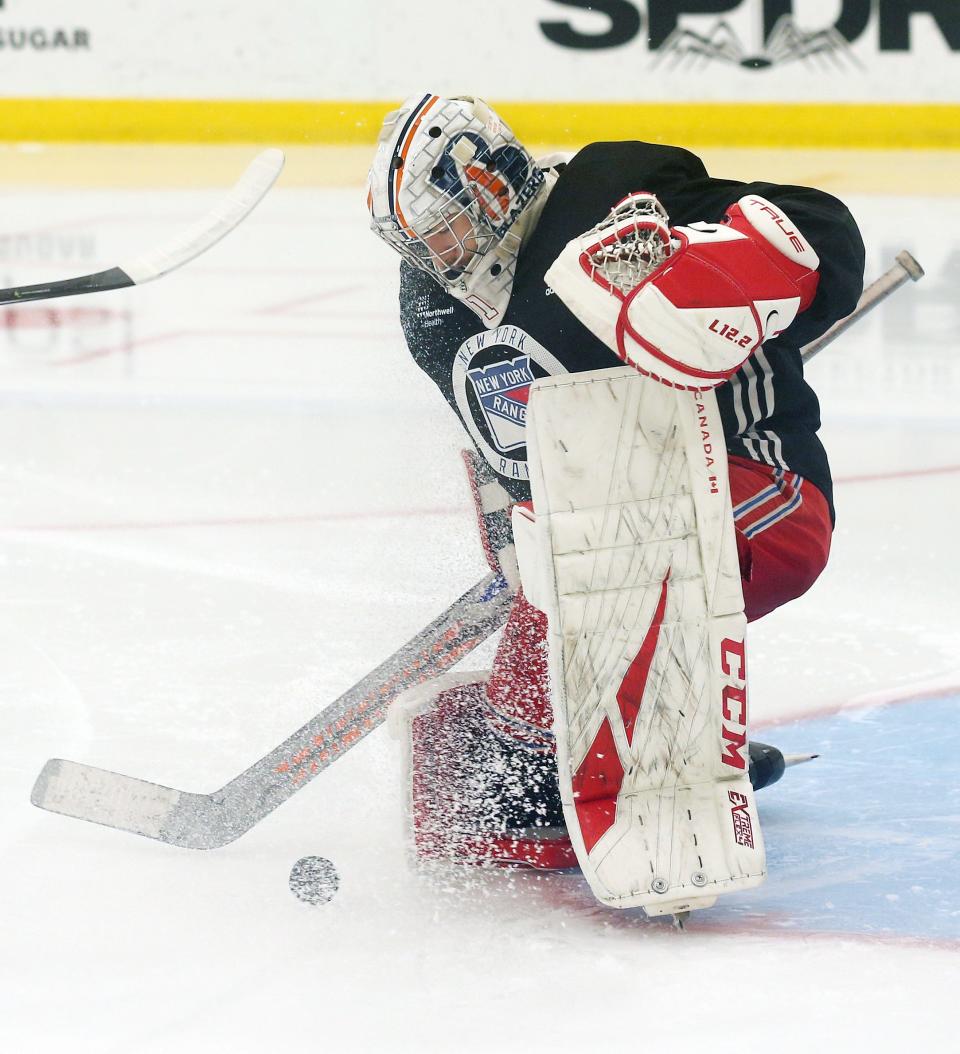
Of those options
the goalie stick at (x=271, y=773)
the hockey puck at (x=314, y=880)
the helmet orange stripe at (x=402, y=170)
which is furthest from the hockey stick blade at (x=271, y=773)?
the helmet orange stripe at (x=402, y=170)

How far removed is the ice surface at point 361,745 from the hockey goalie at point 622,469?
11 cm

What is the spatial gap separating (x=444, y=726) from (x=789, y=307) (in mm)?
605

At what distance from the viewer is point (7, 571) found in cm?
266

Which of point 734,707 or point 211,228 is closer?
point 734,707

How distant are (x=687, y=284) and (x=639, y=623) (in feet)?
1.03

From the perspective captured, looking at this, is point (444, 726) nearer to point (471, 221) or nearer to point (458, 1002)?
point (458, 1002)

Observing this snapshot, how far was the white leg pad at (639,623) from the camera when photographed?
57.1 inches

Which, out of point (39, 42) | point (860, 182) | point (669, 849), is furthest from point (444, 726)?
point (39, 42)

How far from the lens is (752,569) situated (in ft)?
5.29

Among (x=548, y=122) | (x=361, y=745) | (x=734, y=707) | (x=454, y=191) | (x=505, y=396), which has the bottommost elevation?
(x=548, y=122)

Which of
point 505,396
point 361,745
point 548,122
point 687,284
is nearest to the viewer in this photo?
point 687,284

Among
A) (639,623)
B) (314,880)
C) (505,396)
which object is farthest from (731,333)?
(314,880)

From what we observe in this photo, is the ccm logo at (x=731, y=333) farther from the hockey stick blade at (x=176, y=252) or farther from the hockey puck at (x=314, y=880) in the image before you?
the hockey stick blade at (x=176, y=252)

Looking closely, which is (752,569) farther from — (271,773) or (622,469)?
(271,773)
